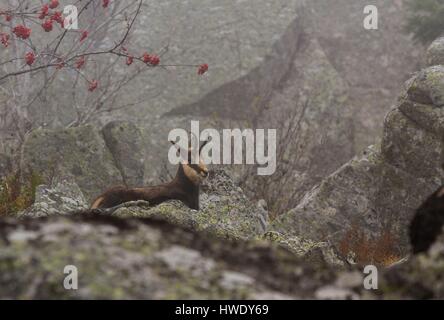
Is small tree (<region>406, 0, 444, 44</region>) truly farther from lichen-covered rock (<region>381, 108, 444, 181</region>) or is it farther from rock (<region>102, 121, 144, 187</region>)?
rock (<region>102, 121, 144, 187</region>)

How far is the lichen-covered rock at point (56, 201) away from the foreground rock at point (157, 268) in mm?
4042

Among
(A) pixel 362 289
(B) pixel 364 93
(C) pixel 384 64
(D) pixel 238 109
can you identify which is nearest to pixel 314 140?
(D) pixel 238 109

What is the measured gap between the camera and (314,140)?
16.2m

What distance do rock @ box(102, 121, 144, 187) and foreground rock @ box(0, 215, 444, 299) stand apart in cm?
757

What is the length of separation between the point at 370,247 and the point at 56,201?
457 cm

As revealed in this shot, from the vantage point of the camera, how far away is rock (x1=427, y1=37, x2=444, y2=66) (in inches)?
437

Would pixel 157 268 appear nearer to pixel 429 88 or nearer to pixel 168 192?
pixel 168 192

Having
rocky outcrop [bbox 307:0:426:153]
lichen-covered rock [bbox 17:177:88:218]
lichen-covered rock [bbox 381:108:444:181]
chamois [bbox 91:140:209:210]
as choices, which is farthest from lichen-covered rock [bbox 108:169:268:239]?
rocky outcrop [bbox 307:0:426:153]

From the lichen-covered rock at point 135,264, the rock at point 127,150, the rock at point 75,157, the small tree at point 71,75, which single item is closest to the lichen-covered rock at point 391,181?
the rock at point 127,150

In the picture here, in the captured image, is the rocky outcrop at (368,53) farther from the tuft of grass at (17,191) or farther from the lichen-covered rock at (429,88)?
the tuft of grass at (17,191)

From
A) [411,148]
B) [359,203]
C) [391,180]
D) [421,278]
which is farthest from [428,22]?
[421,278]

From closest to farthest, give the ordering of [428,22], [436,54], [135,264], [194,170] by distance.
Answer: [135,264]
[194,170]
[436,54]
[428,22]

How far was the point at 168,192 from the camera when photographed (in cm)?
791
